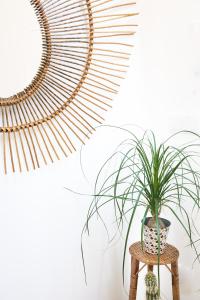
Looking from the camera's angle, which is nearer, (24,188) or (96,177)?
(24,188)

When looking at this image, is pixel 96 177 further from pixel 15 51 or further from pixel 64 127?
pixel 15 51

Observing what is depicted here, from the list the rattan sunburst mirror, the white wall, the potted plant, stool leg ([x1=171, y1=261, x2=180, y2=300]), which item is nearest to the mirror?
the rattan sunburst mirror

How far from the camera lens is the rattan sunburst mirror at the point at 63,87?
1.19 meters

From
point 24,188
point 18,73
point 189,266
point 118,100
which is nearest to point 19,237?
point 24,188

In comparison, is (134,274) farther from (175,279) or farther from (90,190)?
(90,190)

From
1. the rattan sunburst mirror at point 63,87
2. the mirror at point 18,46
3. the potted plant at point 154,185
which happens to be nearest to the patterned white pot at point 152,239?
the potted plant at point 154,185

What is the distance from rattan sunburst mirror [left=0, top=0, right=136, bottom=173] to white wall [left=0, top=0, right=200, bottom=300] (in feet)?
0.27

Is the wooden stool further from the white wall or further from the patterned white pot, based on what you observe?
the white wall

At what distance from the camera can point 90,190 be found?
1.49 m

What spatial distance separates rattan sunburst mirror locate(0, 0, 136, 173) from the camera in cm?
119

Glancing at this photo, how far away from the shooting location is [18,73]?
45.7 inches

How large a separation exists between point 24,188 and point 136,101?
701mm

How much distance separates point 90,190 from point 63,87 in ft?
1.53

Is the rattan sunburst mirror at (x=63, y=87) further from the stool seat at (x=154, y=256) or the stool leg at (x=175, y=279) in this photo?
the stool leg at (x=175, y=279)
